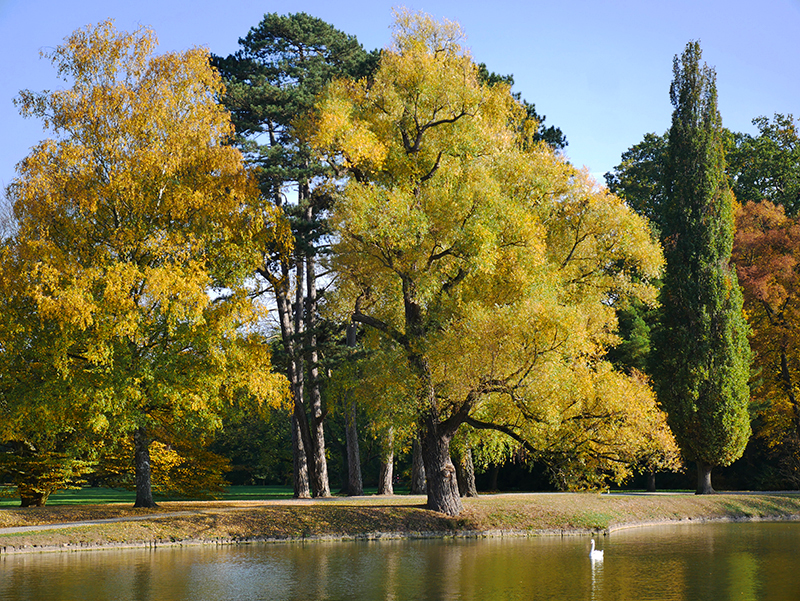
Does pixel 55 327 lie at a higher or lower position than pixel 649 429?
higher

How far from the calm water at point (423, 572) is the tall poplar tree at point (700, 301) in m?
11.9

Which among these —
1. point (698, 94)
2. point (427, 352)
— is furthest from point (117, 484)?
point (698, 94)

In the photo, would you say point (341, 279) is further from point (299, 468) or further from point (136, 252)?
point (299, 468)

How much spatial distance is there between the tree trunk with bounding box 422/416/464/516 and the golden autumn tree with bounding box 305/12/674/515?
0.04 meters

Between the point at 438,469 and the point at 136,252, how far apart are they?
9897 mm

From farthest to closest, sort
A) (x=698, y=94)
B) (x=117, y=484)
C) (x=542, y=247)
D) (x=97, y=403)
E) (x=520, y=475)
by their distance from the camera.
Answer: (x=520, y=475), (x=698, y=94), (x=117, y=484), (x=542, y=247), (x=97, y=403)

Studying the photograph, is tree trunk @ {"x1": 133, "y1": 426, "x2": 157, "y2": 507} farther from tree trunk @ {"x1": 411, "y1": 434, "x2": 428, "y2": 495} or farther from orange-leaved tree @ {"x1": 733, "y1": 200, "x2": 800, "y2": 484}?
orange-leaved tree @ {"x1": 733, "y1": 200, "x2": 800, "y2": 484}

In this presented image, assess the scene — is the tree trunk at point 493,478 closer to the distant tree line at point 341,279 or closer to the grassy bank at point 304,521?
the grassy bank at point 304,521

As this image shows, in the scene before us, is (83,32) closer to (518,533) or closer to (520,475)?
(518,533)

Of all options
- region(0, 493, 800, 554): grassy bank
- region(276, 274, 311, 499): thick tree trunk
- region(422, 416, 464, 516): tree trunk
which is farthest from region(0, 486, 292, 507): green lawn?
region(422, 416, 464, 516): tree trunk

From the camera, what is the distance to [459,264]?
21.4 meters

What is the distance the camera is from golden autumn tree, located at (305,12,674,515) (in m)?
19.8

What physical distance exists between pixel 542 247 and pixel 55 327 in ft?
41.4

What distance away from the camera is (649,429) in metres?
21.1
